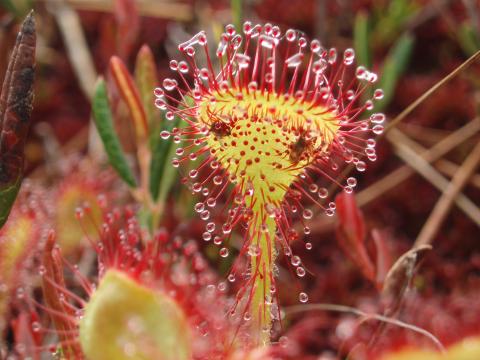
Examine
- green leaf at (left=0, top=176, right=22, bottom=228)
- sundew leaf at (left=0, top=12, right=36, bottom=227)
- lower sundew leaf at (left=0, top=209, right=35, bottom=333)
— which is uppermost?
sundew leaf at (left=0, top=12, right=36, bottom=227)

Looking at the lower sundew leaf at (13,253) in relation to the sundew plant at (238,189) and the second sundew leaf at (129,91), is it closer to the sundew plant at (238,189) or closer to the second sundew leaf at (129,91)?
the sundew plant at (238,189)

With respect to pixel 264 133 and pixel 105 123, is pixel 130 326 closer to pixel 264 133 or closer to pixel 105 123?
pixel 264 133

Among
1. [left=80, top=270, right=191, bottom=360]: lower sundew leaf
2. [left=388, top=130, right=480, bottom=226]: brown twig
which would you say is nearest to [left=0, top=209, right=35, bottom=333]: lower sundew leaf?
Result: [left=80, top=270, right=191, bottom=360]: lower sundew leaf

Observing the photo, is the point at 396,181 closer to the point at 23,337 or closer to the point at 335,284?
the point at 335,284

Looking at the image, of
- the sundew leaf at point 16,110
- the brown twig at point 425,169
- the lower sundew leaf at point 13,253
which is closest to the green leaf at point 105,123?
the lower sundew leaf at point 13,253

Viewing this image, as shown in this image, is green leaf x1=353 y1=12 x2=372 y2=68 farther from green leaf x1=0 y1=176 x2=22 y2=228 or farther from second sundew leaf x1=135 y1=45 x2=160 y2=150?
green leaf x1=0 y1=176 x2=22 y2=228

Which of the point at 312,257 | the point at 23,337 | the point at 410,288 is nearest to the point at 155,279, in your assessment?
the point at 23,337

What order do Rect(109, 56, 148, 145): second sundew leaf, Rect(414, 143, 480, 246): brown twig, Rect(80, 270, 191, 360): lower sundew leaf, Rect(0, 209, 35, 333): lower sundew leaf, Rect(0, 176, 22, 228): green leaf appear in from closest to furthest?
Rect(80, 270, 191, 360): lower sundew leaf, Rect(0, 176, 22, 228): green leaf, Rect(0, 209, 35, 333): lower sundew leaf, Rect(109, 56, 148, 145): second sundew leaf, Rect(414, 143, 480, 246): brown twig
